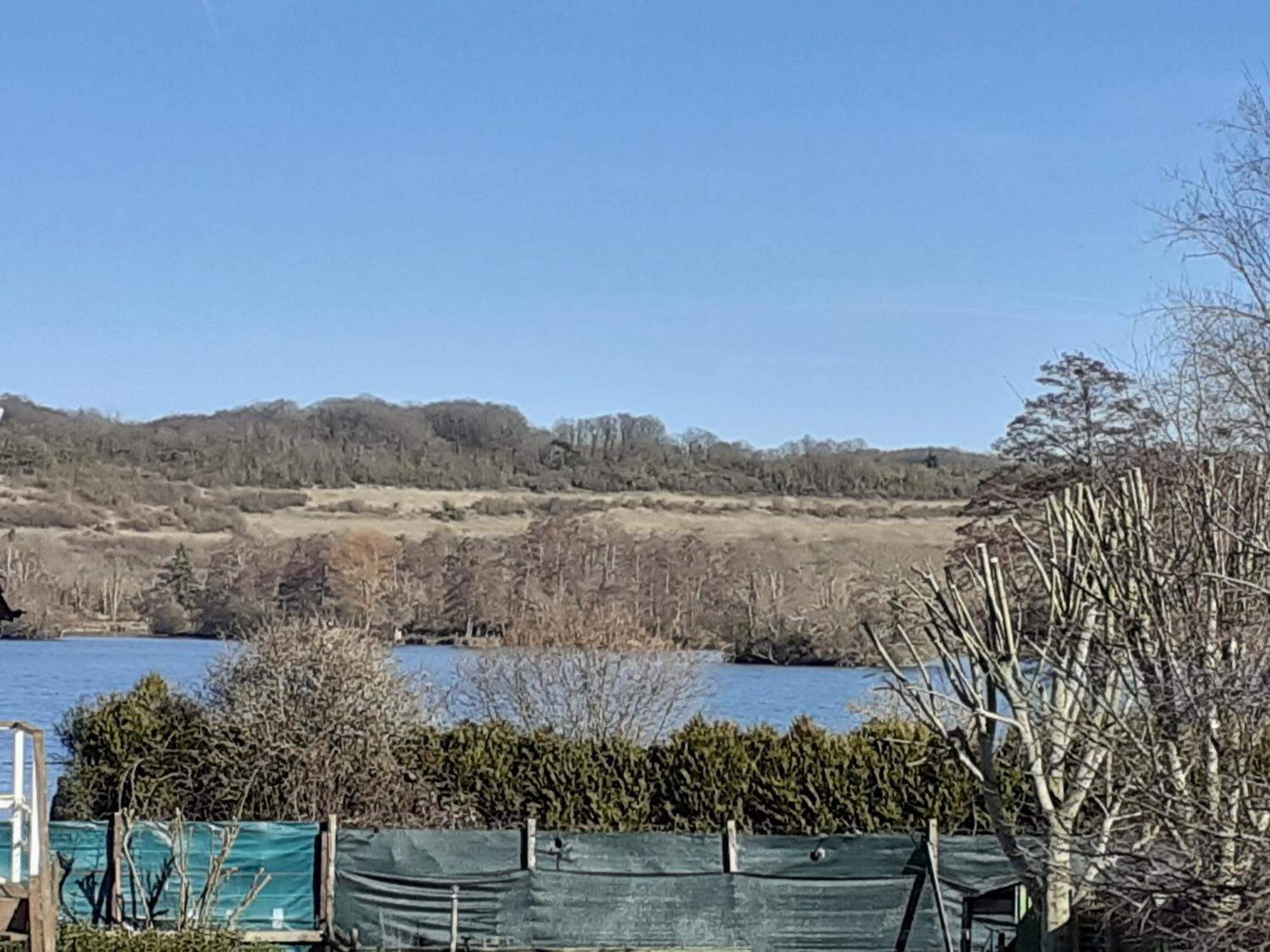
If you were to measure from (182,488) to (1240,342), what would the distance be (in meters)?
69.3

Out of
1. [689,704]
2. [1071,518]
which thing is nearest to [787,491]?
[689,704]

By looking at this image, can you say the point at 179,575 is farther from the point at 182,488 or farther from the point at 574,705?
the point at 574,705

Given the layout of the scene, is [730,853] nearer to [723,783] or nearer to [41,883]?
[723,783]

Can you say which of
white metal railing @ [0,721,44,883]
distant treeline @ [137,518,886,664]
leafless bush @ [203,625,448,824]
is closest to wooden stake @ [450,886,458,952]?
leafless bush @ [203,625,448,824]

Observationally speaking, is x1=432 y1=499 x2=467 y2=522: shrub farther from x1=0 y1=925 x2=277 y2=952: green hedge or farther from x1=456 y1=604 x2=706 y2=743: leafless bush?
x1=0 y1=925 x2=277 y2=952: green hedge

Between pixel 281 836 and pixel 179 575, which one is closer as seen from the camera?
pixel 281 836

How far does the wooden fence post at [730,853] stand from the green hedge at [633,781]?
6.31 feet

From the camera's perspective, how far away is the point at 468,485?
8481 cm

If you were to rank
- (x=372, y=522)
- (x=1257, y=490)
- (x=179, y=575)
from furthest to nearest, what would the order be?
(x=372, y=522) → (x=179, y=575) → (x=1257, y=490)

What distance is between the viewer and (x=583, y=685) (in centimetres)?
2681

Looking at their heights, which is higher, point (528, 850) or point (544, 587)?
point (544, 587)

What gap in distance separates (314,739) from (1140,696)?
33.9 ft

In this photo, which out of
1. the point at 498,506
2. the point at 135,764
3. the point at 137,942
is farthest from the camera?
the point at 498,506

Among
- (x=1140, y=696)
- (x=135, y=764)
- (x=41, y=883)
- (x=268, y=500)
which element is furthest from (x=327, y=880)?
(x=268, y=500)
